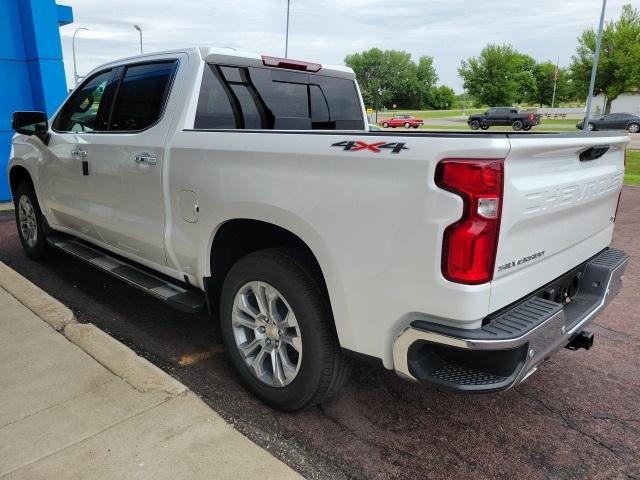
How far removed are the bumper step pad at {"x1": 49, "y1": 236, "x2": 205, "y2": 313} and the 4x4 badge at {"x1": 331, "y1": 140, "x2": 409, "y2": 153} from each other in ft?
4.92

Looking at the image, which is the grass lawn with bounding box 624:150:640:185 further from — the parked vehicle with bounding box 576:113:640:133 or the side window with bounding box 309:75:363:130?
the parked vehicle with bounding box 576:113:640:133

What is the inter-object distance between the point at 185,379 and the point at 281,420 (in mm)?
766

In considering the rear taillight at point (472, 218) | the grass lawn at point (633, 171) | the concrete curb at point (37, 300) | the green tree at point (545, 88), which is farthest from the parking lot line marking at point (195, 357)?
the green tree at point (545, 88)

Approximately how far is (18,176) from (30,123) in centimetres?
107

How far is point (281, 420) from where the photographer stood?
285 cm

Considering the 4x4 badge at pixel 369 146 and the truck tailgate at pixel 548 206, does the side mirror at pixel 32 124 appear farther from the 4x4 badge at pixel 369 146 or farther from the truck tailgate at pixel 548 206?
the truck tailgate at pixel 548 206

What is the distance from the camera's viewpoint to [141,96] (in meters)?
3.69

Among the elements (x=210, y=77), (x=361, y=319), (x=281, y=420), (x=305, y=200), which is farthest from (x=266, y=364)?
(x=210, y=77)

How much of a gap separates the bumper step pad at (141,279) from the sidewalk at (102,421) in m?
0.42

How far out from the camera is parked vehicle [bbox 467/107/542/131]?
136ft

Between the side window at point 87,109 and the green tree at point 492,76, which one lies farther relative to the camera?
the green tree at point 492,76

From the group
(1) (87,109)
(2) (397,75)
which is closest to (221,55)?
(1) (87,109)

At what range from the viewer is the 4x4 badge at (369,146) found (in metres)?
2.11

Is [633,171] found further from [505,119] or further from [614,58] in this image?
[614,58]
